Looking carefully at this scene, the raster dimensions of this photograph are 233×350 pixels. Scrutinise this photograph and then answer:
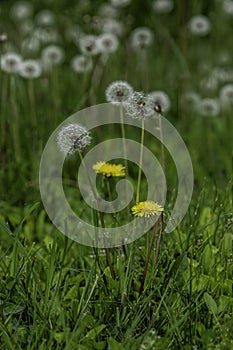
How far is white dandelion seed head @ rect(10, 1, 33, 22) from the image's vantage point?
4.57 m

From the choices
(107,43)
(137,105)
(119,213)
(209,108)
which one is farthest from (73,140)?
(209,108)

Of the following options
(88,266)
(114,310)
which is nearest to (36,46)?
(88,266)

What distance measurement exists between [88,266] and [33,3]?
3.60 meters

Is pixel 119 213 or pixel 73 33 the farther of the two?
pixel 73 33

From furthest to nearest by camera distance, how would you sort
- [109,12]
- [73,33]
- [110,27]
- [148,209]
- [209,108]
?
[73,33], [109,12], [110,27], [209,108], [148,209]

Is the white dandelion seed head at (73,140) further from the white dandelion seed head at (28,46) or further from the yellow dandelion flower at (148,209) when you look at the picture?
the white dandelion seed head at (28,46)

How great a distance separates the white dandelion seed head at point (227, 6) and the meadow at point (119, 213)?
15 millimetres

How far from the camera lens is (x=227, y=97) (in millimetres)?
3332

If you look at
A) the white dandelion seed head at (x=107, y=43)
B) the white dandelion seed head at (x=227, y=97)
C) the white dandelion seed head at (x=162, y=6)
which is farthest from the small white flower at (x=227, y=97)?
the white dandelion seed head at (x=162, y=6)

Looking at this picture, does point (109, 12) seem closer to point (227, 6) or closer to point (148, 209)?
point (227, 6)

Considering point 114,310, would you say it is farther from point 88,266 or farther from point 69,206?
point 69,206

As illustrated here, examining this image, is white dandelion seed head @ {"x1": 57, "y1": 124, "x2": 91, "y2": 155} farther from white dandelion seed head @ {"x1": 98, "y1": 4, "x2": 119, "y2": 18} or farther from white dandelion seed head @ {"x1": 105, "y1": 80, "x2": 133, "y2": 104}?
white dandelion seed head @ {"x1": 98, "y1": 4, "x2": 119, "y2": 18}

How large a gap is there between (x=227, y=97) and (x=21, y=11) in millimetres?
1883

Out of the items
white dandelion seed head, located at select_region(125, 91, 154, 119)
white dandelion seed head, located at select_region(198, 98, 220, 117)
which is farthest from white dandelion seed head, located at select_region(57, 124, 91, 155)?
white dandelion seed head, located at select_region(198, 98, 220, 117)
